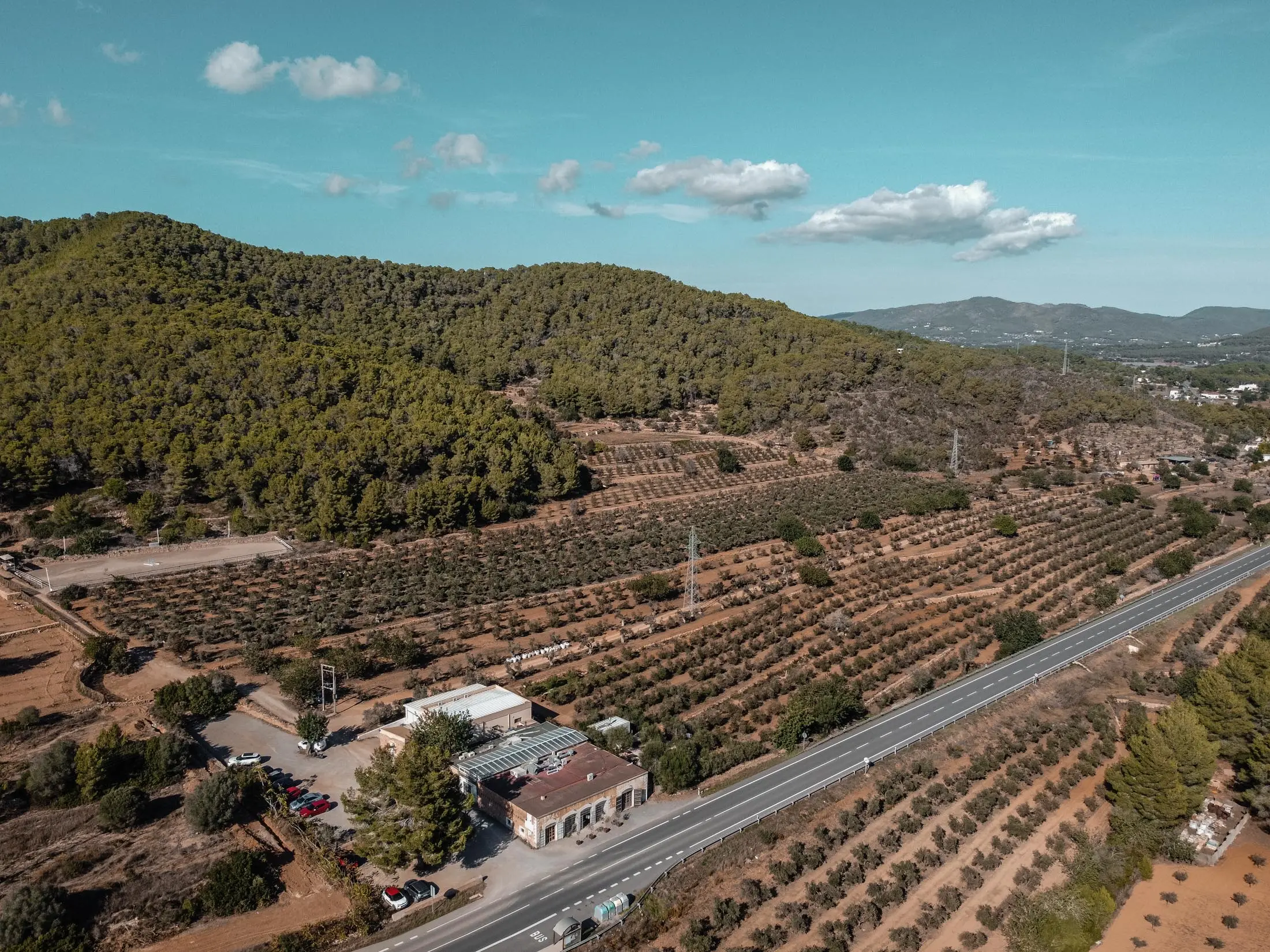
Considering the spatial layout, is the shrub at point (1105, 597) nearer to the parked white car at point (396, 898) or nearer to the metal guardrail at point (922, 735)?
the metal guardrail at point (922, 735)

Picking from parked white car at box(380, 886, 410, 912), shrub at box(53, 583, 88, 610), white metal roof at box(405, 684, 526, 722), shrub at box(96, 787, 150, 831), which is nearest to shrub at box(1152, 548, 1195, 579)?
white metal roof at box(405, 684, 526, 722)

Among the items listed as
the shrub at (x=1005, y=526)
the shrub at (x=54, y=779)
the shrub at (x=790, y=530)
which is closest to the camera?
the shrub at (x=54, y=779)

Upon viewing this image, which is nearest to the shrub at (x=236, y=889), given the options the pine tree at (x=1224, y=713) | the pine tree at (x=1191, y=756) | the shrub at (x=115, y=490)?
the pine tree at (x=1191, y=756)

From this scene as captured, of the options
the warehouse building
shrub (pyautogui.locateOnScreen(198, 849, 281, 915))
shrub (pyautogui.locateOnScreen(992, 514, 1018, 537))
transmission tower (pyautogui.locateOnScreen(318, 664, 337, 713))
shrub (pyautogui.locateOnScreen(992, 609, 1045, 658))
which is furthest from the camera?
shrub (pyautogui.locateOnScreen(992, 514, 1018, 537))

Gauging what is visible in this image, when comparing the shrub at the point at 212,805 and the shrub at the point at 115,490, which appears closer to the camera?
the shrub at the point at 212,805

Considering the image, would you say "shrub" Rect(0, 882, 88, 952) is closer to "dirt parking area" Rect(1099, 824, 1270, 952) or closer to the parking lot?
the parking lot

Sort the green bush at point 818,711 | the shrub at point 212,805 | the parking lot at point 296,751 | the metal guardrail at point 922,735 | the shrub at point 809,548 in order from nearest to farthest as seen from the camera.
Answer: the metal guardrail at point 922,735, the shrub at point 212,805, the parking lot at point 296,751, the green bush at point 818,711, the shrub at point 809,548

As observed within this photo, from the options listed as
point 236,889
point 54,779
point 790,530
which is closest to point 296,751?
point 54,779
